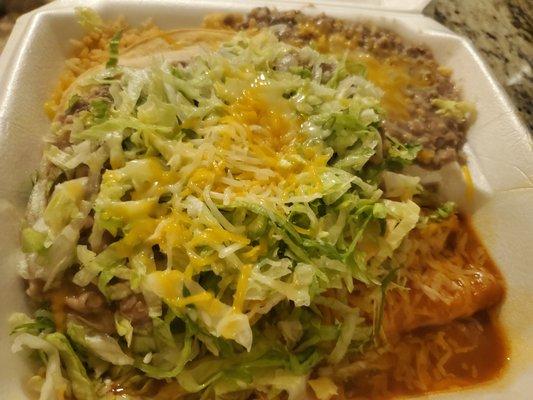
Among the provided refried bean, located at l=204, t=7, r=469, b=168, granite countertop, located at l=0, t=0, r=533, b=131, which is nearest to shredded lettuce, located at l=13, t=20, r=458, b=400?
refried bean, located at l=204, t=7, r=469, b=168

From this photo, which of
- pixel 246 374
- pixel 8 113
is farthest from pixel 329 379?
pixel 8 113

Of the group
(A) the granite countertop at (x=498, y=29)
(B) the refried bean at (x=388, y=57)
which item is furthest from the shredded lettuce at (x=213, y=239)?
(A) the granite countertop at (x=498, y=29)

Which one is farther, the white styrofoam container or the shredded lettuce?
the white styrofoam container

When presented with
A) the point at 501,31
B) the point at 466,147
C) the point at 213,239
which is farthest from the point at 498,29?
the point at 213,239

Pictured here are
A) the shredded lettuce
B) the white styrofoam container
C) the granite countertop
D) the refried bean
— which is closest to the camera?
the shredded lettuce

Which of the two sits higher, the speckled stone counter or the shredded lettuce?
the speckled stone counter

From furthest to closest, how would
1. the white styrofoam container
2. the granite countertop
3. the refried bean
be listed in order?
1. the granite countertop
2. the refried bean
3. the white styrofoam container

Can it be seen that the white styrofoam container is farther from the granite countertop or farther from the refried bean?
the granite countertop
